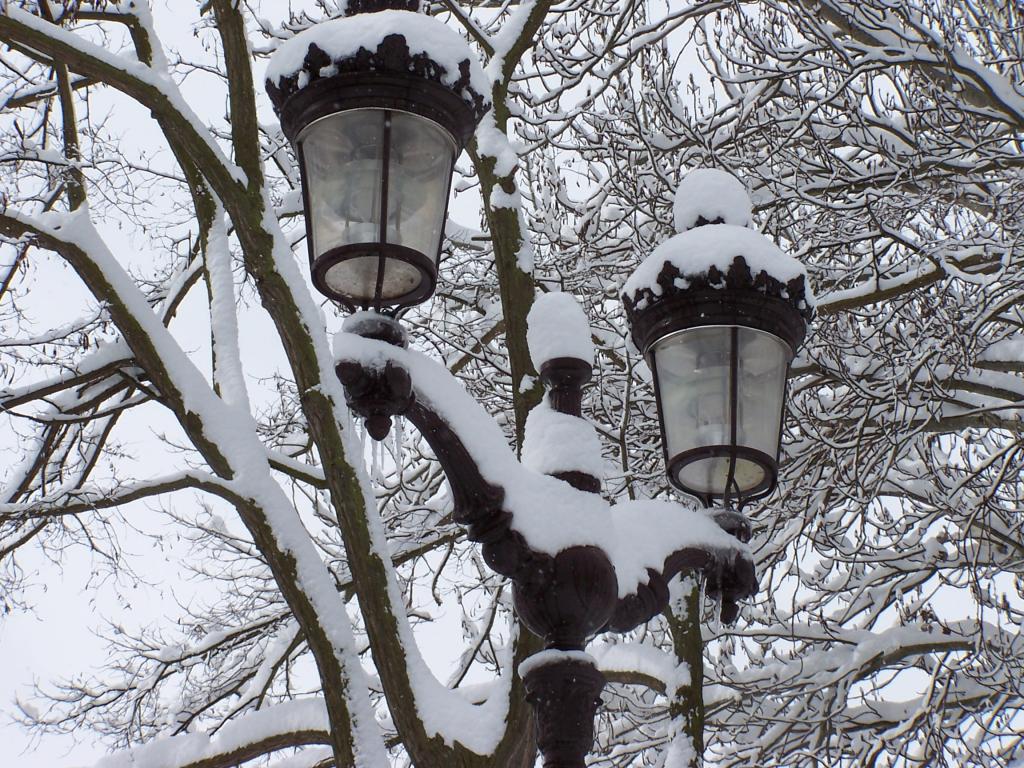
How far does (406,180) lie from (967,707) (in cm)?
598

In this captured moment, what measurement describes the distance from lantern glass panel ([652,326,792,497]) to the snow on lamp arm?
167 mm

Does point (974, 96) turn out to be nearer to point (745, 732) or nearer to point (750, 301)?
point (745, 732)

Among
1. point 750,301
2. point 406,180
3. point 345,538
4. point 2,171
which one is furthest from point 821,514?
point 2,171

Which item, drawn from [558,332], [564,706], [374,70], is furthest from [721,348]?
[374,70]

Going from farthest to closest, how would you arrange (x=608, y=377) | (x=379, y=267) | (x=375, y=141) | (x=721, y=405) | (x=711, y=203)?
(x=608, y=377) → (x=711, y=203) → (x=721, y=405) → (x=375, y=141) → (x=379, y=267)

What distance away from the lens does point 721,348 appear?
3254mm

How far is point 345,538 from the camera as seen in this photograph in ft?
16.8

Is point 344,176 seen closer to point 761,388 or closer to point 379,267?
point 379,267

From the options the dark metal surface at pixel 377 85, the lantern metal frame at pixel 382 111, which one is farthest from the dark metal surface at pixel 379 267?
the dark metal surface at pixel 377 85

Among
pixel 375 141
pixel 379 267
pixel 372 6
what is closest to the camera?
pixel 379 267

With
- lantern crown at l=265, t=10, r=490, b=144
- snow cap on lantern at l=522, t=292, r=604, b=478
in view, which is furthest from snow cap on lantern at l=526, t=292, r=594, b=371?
lantern crown at l=265, t=10, r=490, b=144

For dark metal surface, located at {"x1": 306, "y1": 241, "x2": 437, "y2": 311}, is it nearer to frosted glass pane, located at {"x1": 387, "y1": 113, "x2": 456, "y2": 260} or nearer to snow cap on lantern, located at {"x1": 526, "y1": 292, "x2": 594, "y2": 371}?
frosted glass pane, located at {"x1": 387, "y1": 113, "x2": 456, "y2": 260}

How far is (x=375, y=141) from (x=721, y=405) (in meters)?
1.11

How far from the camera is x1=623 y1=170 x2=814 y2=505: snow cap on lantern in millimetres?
3217
